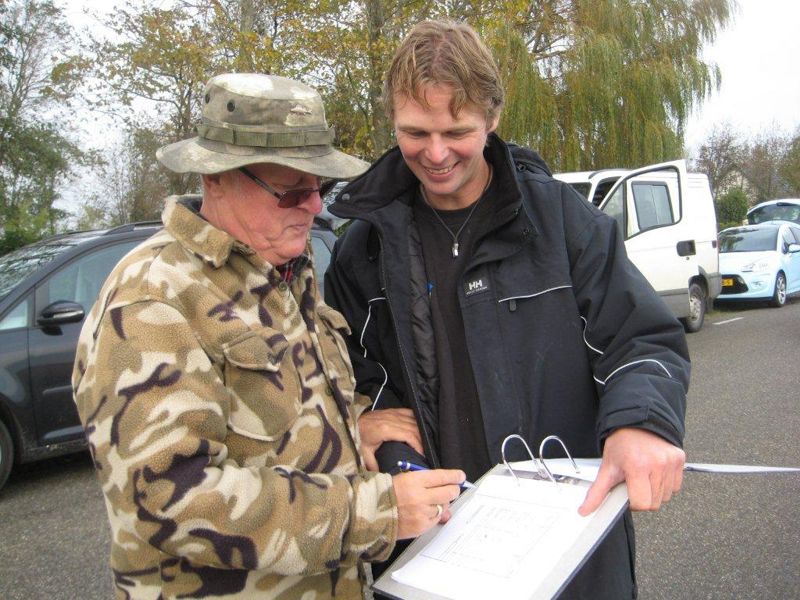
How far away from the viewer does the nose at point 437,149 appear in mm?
1759

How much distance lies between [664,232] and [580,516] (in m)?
9.20

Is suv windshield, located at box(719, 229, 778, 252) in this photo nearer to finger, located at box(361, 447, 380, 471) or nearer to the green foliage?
finger, located at box(361, 447, 380, 471)

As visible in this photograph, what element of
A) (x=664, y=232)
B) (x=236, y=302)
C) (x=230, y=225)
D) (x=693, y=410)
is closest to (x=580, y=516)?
(x=236, y=302)

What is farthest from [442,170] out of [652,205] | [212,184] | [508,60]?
[508,60]

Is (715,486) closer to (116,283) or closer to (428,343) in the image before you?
(428,343)

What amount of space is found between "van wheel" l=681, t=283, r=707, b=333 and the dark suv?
27.4 ft

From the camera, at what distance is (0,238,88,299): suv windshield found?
5.16 metres

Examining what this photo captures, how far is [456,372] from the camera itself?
1.82m

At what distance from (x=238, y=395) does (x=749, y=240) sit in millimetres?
15229

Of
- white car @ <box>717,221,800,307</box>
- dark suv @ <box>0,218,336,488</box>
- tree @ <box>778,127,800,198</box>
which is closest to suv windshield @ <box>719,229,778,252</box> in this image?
white car @ <box>717,221,800,307</box>

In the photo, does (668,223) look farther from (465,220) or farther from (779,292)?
(465,220)

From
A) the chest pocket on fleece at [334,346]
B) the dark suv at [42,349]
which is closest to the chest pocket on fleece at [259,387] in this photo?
the chest pocket on fleece at [334,346]

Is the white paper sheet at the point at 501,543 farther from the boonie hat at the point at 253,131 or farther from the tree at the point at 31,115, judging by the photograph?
the tree at the point at 31,115

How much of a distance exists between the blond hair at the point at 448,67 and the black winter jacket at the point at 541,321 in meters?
0.19
